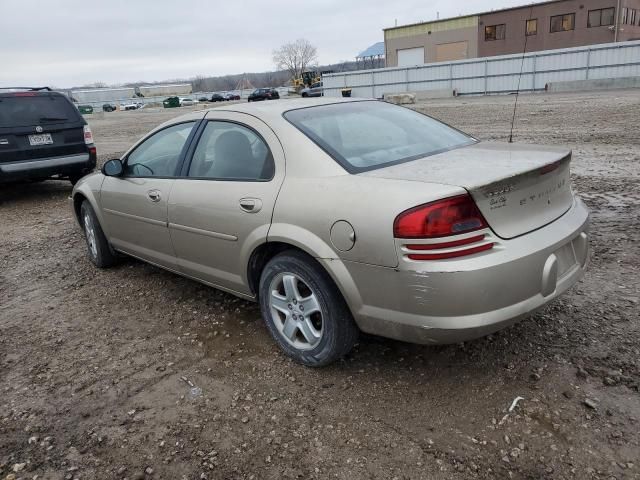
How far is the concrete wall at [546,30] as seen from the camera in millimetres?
46500

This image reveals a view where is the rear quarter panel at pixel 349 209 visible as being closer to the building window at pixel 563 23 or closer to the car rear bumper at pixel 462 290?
the car rear bumper at pixel 462 290

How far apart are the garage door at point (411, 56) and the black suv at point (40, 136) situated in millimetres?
51443

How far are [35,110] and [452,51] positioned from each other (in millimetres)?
52049

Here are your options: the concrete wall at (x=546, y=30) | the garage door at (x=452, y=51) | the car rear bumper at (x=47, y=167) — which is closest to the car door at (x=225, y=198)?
the car rear bumper at (x=47, y=167)

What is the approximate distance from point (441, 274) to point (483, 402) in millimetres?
831

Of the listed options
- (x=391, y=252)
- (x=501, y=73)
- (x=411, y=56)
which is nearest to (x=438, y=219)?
(x=391, y=252)

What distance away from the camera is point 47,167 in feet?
28.0

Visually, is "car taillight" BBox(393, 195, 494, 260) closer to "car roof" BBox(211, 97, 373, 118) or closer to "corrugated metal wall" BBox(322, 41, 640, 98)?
"car roof" BBox(211, 97, 373, 118)

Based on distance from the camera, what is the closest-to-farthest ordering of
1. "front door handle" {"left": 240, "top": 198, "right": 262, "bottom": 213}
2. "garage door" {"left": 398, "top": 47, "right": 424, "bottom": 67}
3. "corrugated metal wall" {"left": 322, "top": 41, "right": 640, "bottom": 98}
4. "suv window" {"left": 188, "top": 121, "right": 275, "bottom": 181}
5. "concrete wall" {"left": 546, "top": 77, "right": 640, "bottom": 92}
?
"front door handle" {"left": 240, "top": 198, "right": 262, "bottom": 213} < "suv window" {"left": 188, "top": 121, "right": 275, "bottom": 181} < "concrete wall" {"left": 546, "top": 77, "right": 640, "bottom": 92} < "corrugated metal wall" {"left": 322, "top": 41, "right": 640, "bottom": 98} < "garage door" {"left": 398, "top": 47, "right": 424, "bottom": 67}

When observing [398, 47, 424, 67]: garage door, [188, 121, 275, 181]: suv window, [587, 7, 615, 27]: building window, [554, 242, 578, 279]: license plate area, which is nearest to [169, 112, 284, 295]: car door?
[188, 121, 275, 181]: suv window

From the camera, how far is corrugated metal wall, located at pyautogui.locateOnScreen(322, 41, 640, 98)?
98.4 ft

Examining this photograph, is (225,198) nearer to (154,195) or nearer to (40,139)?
(154,195)

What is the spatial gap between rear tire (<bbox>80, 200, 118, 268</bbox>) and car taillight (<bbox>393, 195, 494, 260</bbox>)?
3592mm

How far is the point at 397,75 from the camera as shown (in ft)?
123
